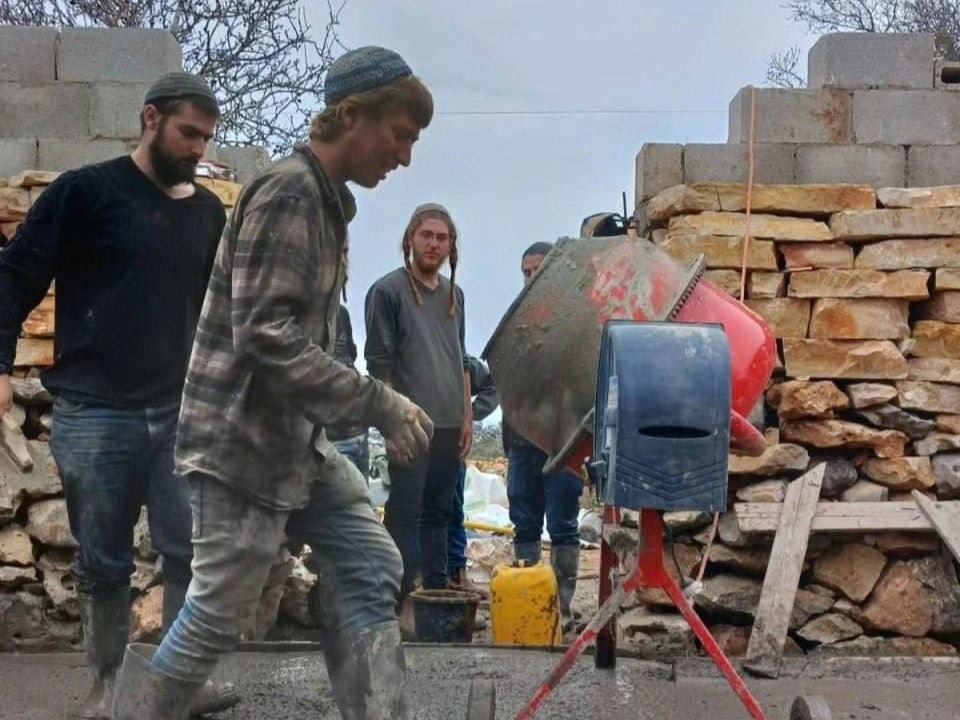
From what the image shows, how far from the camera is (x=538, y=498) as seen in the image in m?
6.17

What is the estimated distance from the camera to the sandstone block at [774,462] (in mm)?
5570

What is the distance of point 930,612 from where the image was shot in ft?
18.0

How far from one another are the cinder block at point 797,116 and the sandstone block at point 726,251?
52 cm

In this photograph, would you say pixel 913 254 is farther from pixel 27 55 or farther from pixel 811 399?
pixel 27 55

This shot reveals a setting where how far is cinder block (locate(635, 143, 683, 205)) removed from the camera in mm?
5906

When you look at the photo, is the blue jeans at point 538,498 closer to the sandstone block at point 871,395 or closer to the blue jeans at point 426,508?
the blue jeans at point 426,508

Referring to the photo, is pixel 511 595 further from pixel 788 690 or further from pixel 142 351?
pixel 142 351

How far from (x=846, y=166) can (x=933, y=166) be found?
369mm

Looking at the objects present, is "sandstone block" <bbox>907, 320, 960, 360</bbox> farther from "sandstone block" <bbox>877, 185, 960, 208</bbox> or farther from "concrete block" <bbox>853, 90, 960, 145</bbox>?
"concrete block" <bbox>853, 90, 960, 145</bbox>

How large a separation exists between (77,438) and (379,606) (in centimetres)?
121

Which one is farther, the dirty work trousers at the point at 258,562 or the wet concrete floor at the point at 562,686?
the wet concrete floor at the point at 562,686

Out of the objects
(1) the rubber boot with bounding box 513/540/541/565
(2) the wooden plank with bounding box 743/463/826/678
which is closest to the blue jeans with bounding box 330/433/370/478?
(1) the rubber boot with bounding box 513/540/541/565

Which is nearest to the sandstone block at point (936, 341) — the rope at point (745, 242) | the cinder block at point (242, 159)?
the rope at point (745, 242)

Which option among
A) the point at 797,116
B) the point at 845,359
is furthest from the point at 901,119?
the point at 845,359
